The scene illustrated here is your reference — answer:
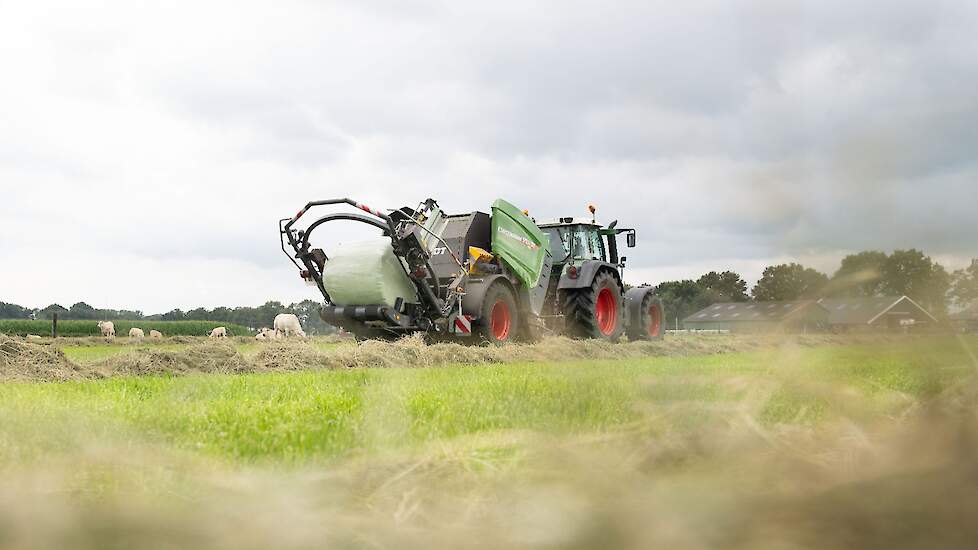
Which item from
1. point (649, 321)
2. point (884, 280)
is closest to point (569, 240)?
point (649, 321)

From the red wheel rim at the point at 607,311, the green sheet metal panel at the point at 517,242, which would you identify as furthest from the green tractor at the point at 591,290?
the green sheet metal panel at the point at 517,242

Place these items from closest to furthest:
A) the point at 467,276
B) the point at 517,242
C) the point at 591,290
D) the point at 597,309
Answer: the point at 467,276, the point at 517,242, the point at 591,290, the point at 597,309

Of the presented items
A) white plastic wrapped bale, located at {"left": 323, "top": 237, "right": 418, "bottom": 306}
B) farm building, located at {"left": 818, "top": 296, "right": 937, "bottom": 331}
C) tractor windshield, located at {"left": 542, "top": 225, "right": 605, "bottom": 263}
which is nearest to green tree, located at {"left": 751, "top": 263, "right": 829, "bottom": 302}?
farm building, located at {"left": 818, "top": 296, "right": 937, "bottom": 331}

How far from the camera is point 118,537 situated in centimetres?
148

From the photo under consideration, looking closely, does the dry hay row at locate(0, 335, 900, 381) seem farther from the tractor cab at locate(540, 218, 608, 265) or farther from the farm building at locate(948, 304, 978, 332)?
the farm building at locate(948, 304, 978, 332)

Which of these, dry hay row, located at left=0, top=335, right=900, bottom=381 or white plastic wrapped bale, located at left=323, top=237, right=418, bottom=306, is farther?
white plastic wrapped bale, located at left=323, top=237, right=418, bottom=306

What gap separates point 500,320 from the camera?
11.8 m

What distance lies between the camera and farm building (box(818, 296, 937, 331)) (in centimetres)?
222

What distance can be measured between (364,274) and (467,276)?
66.2 inches

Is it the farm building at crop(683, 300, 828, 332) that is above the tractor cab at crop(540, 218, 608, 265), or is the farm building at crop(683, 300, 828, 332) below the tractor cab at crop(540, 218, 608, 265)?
below

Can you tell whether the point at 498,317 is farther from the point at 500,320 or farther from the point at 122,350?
the point at 122,350

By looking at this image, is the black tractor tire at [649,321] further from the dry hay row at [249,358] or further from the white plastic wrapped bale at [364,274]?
the white plastic wrapped bale at [364,274]

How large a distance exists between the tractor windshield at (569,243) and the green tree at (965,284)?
11.8 m

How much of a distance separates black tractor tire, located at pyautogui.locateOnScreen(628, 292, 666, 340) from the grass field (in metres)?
12.6
